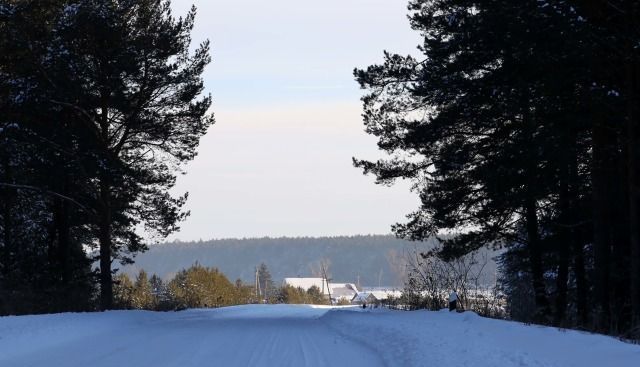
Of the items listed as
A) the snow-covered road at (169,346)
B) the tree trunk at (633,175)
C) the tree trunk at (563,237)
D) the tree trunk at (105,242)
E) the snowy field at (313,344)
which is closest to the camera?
the snowy field at (313,344)

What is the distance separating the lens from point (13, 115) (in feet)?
Answer: 86.7

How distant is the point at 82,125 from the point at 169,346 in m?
14.9

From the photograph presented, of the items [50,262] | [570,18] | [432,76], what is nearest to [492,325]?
[570,18]

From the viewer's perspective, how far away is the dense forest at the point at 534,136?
51.3 feet

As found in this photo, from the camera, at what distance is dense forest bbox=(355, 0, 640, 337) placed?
15.6 metres

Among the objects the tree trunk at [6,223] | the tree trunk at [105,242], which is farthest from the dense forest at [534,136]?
the tree trunk at [6,223]

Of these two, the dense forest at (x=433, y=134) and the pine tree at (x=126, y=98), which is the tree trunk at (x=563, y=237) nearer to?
the dense forest at (x=433, y=134)

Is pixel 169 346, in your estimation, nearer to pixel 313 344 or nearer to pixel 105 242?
pixel 313 344

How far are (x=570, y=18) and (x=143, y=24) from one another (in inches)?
696

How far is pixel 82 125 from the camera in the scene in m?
28.0

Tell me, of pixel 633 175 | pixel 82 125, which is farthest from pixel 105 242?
pixel 633 175

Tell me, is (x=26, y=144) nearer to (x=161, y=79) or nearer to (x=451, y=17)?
(x=161, y=79)

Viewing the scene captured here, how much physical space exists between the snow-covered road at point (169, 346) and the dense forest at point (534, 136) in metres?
4.62

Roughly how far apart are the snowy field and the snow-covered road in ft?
0.06
